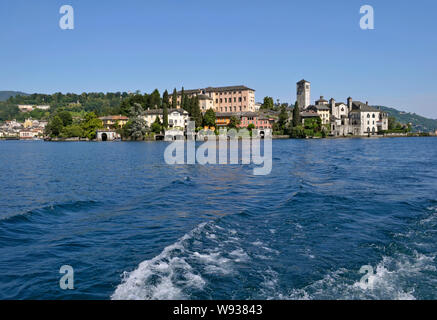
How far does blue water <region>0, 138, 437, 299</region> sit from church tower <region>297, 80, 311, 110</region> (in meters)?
141

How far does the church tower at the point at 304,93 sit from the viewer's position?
15412 cm

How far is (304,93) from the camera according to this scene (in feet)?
506

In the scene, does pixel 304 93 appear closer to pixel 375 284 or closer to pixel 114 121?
pixel 114 121

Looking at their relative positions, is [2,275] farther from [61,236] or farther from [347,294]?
[347,294]

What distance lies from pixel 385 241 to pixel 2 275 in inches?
428

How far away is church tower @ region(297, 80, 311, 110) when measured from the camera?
154 m

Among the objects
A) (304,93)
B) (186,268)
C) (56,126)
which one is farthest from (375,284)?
(304,93)

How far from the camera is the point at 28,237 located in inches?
437

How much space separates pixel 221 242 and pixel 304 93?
154 metres

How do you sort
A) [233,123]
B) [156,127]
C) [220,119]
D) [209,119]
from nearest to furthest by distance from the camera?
[156,127]
[209,119]
[233,123]
[220,119]

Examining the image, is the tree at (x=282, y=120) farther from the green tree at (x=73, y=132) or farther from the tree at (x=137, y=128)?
the green tree at (x=73, y=132)

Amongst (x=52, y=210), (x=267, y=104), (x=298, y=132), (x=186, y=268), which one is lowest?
(x=186, y=268)

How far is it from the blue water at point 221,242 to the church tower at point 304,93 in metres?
141
